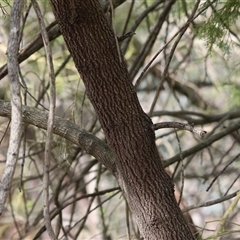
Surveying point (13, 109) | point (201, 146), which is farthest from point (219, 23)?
point (13, 109)

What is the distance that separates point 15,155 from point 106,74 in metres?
0.45

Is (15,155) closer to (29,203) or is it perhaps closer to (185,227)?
(185,227)

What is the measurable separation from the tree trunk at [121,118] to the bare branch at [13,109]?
243mm

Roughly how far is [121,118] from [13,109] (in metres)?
0.42

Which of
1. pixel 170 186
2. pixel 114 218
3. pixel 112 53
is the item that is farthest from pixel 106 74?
pixel 114 218

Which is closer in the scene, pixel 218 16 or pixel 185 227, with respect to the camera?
pixel 185 227

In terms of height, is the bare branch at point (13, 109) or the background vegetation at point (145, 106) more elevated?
the background vegetation at point (145, 106)

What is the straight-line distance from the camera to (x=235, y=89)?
2631 mm

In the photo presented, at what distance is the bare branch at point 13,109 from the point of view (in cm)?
65

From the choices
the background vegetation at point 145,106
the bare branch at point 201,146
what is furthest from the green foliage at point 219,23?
the bare branch at point 201,146

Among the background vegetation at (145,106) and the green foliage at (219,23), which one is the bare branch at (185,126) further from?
the green foliage at (219,23)

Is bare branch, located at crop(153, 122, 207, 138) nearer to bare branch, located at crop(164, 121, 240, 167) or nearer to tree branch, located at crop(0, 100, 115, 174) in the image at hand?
tree branch, located at crop(0, 100, 115, 174)

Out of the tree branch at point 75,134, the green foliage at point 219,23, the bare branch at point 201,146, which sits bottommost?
the tree branch at point 75,134

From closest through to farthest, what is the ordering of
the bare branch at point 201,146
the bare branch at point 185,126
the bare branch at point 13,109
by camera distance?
the bare branch at point 13,109, the bare branch at point 185,126, the bare branch at point 201,146
